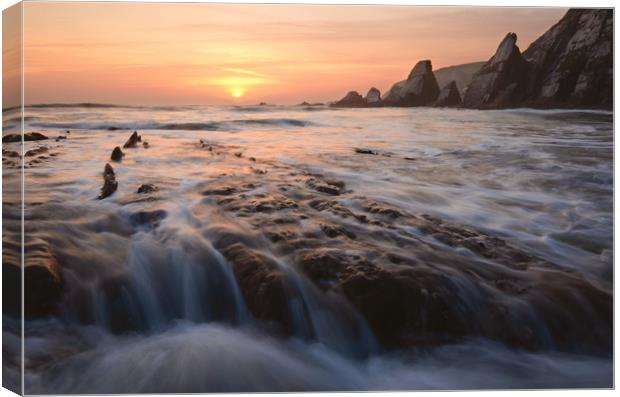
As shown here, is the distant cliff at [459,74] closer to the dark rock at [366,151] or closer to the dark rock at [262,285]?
the dark rock at [366,151]

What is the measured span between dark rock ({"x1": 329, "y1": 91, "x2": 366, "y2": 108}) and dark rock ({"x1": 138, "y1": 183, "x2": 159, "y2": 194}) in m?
1.24

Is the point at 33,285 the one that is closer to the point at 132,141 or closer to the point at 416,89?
the point at 132,141

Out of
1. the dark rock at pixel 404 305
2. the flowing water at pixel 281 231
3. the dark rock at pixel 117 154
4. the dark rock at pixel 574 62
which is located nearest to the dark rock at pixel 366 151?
the flowing water at pixel 281 231

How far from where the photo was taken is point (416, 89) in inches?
204

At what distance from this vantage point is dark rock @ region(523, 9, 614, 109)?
16.6 ft

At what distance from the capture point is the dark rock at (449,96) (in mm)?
5184

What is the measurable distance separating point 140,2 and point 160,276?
5.35ft

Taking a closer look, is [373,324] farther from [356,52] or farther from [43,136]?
[43,136]

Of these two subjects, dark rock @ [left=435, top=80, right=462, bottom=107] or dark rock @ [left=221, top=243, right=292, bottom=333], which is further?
dark rock @ [left=435, top=80, right=462, bottom=107]

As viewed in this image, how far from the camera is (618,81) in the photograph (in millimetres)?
5145

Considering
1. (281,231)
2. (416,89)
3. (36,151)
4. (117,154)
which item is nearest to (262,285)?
(281,231)

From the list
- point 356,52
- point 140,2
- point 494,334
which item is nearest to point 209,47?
point 140,2

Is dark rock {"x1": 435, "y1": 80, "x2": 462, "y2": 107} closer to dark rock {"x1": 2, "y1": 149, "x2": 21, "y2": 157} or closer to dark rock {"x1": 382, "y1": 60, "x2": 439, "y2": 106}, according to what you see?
dark rock {"x1": 382, "y1": 60, "x2": 439, "y2": 106}

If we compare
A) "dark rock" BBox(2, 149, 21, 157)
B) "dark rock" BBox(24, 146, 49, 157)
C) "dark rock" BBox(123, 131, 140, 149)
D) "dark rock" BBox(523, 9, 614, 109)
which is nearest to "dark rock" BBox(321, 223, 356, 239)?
"dark rock" BBox(123, 131, 140, 149)
